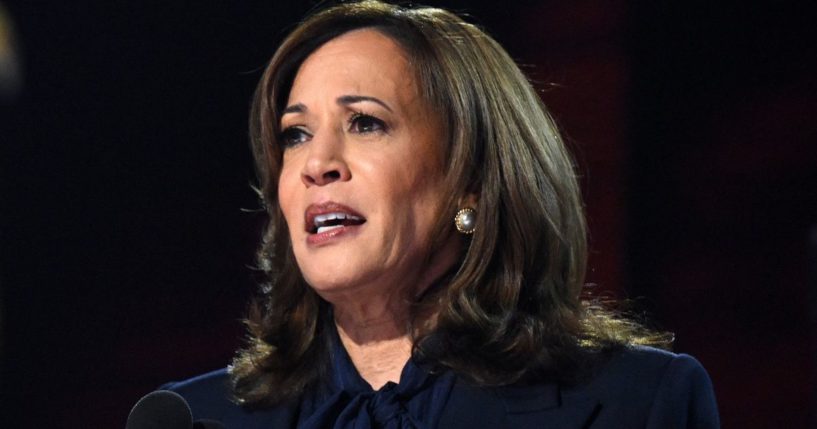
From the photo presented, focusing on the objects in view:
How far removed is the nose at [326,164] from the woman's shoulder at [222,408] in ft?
1.51

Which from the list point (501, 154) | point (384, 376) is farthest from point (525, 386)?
point (501, 154)

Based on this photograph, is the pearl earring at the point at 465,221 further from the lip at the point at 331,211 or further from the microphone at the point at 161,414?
the microphone at the point at 161,414

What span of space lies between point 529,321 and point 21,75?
1.64 metres

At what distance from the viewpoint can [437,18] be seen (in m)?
2.39

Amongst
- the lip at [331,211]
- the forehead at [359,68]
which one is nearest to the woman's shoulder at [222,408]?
the lip at [331,211]

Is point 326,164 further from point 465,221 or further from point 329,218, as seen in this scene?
point 465,221

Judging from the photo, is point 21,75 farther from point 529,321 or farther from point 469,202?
point 529,321

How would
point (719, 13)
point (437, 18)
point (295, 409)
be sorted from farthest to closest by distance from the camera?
point (719, 13), point (437, 18), point (295, 409)

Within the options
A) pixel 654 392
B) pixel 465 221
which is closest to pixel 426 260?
pixel 465 221

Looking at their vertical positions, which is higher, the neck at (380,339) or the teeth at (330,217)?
the teeth at (330,217)

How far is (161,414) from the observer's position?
173 centimetres

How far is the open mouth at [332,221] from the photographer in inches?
83.4

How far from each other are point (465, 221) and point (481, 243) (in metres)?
0.06

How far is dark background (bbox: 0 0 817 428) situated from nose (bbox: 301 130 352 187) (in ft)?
2.93
